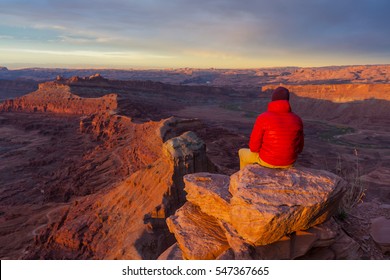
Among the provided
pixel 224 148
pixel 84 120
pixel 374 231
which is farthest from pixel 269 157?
pixel 84 120

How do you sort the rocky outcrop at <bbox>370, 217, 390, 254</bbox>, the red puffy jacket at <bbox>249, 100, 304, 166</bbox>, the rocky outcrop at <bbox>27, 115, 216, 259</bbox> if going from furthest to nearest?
the rocky outcrop at <bbox>27, 115, 216, 259</bbox>
the rocky outcrop at <bbox>370, 217, 390, 254</bbox>
the red puffy jacket at <bbox>249, 100, 304, 166</bbox>

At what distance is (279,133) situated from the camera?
503cm

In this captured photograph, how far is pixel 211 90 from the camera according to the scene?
249 feet

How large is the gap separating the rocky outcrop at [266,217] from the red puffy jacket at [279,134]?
0.26m

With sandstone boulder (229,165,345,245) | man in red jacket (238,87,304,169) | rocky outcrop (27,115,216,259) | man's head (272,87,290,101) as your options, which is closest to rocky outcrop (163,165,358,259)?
sandstone boulder (229,165,345,245)

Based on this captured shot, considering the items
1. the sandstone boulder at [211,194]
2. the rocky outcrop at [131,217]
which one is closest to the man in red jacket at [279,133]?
the sandstone boulder at [211,194]

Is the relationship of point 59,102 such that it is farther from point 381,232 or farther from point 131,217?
point 381,232

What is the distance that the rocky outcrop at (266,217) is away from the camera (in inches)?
183

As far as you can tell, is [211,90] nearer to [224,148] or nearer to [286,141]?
[224,148]

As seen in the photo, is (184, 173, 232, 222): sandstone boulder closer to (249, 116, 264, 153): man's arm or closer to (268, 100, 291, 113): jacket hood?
(249, 116, 264, 153): man's arm

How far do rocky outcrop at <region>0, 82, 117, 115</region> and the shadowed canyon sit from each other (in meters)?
0.20

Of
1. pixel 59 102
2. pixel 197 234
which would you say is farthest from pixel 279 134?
pixel 59 102

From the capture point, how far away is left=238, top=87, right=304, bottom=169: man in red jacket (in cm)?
504

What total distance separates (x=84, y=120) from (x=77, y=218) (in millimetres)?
23338
